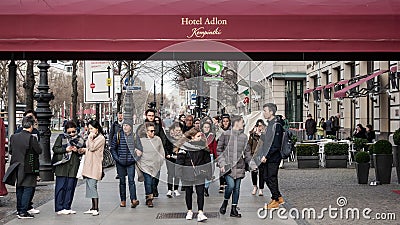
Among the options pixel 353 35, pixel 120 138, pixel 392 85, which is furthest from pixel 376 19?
pixel 392 85

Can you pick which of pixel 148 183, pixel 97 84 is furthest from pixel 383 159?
pixel 97 84

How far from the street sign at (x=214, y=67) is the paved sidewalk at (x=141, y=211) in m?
2.81

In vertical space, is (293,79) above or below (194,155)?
above

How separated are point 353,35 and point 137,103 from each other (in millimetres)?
4341

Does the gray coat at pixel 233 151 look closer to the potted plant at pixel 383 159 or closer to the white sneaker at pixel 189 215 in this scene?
the white sneaker at pixel 189 215

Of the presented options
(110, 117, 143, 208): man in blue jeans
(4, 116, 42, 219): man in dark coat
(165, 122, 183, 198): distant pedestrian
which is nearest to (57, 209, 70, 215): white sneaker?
(4, 116, 42, 219): man in dark coat

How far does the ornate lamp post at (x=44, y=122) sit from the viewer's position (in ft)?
58.4

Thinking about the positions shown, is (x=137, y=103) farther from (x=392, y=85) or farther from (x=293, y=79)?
(x=293, y=79)

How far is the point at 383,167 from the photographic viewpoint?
52.7ft

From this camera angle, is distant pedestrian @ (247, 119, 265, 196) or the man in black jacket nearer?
the man in black jacket

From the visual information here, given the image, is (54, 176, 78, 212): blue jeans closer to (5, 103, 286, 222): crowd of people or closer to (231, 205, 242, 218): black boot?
(5, 103, 286, 222): crowd of people

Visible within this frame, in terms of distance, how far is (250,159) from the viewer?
11836mm

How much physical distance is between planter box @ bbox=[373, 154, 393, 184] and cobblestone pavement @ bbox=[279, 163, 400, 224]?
0.24m

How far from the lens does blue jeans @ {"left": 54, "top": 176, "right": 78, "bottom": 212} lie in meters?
11.9
